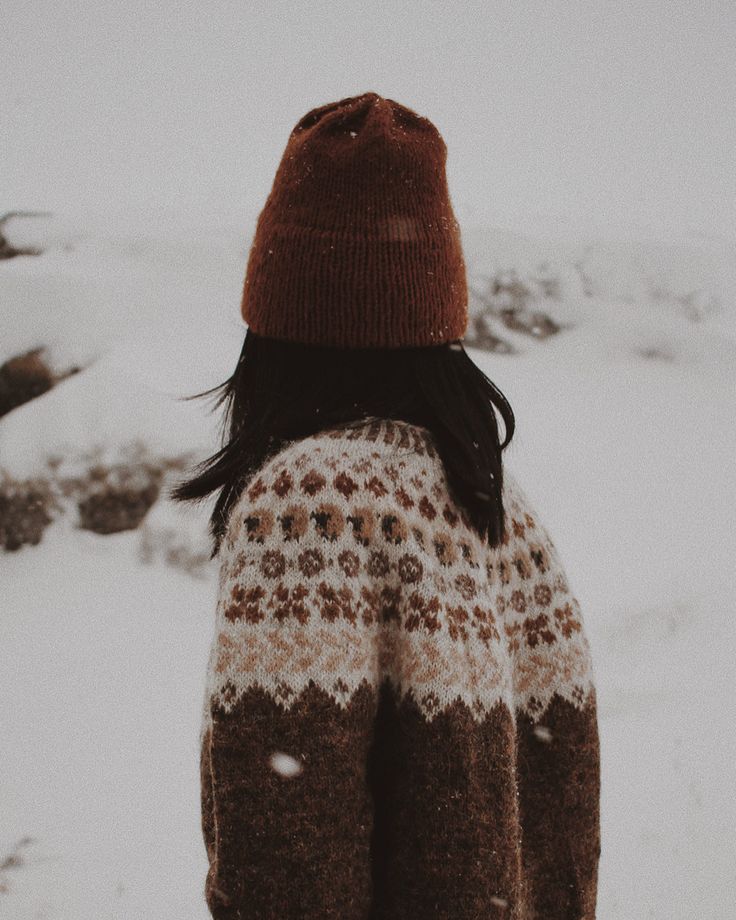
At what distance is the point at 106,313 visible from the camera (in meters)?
6.78

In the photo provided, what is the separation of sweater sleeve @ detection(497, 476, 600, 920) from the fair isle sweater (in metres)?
0.15

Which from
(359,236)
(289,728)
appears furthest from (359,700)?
(359,236)

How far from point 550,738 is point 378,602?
45 cm

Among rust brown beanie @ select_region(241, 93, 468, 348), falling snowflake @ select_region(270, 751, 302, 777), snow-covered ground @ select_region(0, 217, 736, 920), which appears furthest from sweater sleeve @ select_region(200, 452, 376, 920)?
snow-covered ground @ select_region(0, 217, 736, 920)

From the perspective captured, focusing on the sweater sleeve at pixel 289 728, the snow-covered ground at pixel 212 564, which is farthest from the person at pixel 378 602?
the snow-covered ground at pixel 212 564

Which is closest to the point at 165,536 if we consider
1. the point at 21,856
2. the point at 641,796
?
the point at 21,856

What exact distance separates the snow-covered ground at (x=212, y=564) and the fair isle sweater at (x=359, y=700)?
53cm

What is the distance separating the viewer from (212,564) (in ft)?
16.4

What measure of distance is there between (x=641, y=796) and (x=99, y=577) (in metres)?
3.61

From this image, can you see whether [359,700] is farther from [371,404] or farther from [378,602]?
[371,404]

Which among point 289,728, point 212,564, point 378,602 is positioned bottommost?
point 212,564

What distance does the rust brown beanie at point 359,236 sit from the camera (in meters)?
1.09

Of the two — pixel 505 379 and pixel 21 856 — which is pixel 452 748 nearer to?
pixel 21 856

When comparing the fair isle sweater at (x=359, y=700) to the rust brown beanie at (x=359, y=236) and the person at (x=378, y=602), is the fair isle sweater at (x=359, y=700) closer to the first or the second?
the person at (x=378, y=602)
